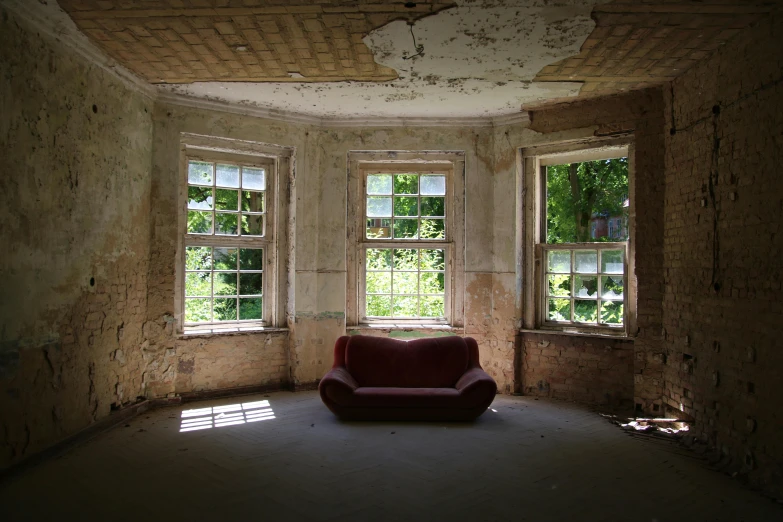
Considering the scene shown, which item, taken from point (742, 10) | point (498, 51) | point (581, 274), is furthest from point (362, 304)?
point (742, 10)

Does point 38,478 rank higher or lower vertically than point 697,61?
lower

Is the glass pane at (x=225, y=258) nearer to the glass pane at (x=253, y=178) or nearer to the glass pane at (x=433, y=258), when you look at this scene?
the glass pane at (x=253, y=178)

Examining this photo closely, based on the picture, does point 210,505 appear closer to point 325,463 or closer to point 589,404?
point 325,463

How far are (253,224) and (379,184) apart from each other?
65.7 inches

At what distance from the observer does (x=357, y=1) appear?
355 centimetres

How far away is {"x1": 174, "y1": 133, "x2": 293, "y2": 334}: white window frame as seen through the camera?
19.1 ft

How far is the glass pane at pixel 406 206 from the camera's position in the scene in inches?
262

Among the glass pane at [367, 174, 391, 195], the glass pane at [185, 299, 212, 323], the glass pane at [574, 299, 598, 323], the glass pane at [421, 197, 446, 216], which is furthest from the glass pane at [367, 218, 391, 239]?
the glass pane at [574, 299, 598, 323]

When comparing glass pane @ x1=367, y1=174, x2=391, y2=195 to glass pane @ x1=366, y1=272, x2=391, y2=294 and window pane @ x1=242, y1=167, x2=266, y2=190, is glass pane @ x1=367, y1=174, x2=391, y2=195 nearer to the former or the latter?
glass pane @ x1=366, y1=272, x2=391, y2=294

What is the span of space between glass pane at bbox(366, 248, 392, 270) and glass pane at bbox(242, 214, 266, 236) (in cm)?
137

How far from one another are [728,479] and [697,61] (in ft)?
11.2

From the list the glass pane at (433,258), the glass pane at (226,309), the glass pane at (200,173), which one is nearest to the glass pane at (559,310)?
the glass pane at (433,258)

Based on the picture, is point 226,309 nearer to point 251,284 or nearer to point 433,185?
point 251,284

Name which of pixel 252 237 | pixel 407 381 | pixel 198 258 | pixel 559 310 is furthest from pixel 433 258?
pixel 198 258
